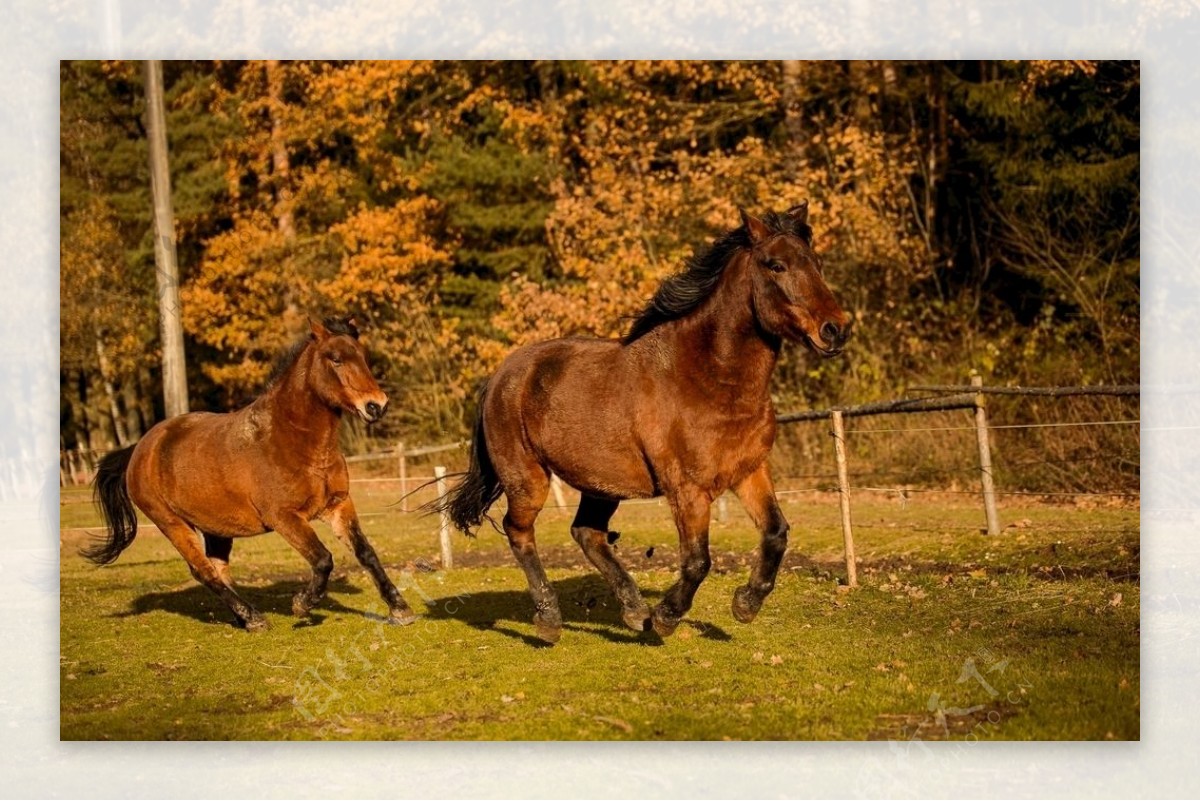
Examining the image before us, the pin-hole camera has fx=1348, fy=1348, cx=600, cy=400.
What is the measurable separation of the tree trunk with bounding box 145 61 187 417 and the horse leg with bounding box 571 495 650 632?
726cm

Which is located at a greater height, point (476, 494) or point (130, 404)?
point (130, 404)

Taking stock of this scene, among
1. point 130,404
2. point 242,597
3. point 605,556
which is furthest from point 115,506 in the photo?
point 130,404

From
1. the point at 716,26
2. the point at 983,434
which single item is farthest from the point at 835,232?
the point at 716,26

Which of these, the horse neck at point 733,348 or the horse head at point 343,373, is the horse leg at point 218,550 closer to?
the horse head at point 343,373

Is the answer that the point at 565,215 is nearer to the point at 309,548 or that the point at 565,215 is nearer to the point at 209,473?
the point at 209,473

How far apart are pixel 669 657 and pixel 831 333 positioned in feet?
7.11

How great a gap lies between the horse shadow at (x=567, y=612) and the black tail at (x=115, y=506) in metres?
2.26

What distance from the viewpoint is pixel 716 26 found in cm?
923

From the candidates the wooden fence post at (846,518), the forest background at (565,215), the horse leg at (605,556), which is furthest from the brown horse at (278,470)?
the forest background at (565,215)

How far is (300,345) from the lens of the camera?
906 centimetres

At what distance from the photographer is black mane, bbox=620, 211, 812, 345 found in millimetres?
7316

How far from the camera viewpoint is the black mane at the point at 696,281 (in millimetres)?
7316

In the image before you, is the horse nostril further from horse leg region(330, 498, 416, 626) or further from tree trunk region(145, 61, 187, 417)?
tree trunk region(145, 61, 187, 417)

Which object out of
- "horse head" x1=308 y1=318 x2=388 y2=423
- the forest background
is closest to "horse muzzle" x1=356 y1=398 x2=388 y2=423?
"horse head" x1=308 y1=318 x2=388 y2=423
